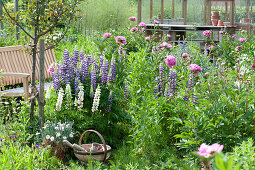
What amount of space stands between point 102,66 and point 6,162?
1.74 meters

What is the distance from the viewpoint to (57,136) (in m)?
→ 3.76

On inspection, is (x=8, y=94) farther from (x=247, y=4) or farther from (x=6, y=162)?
(x=247, y=4)

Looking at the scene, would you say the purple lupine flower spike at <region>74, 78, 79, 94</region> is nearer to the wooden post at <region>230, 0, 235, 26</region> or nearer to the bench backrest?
the bench backrest

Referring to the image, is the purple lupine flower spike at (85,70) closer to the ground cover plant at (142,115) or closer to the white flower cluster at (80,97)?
the ground cover plant at (142,115)

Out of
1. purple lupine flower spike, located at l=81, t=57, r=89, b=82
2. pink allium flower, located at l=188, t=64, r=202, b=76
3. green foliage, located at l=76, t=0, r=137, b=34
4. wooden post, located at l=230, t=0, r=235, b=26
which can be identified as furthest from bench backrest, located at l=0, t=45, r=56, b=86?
wooden post, located at l=230, t=0, r=235, b=26

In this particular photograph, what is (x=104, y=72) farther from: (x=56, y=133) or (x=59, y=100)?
(x=56, y=133)

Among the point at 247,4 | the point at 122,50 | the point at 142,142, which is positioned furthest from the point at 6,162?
the point at 247,4

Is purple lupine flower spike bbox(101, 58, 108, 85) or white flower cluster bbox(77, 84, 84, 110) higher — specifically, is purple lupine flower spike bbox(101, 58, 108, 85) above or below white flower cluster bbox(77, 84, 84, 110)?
above

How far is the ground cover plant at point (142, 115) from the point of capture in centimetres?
305

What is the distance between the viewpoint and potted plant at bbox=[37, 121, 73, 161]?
3797mm

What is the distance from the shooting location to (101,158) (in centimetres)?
360

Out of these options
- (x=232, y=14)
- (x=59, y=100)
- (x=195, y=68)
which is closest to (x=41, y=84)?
(x=59, y=100)

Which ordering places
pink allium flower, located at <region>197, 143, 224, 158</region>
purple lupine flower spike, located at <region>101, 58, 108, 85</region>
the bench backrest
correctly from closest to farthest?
1. pink allium flower, located at <region>197, 143, 224, 158</region>
2. purple lupine flower spike, located at <region>101, 58, 108, 85</region>
3. the bench backrest

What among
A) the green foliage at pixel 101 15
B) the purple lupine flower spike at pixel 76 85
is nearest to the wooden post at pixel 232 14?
the green foliage at pixel 101 15
